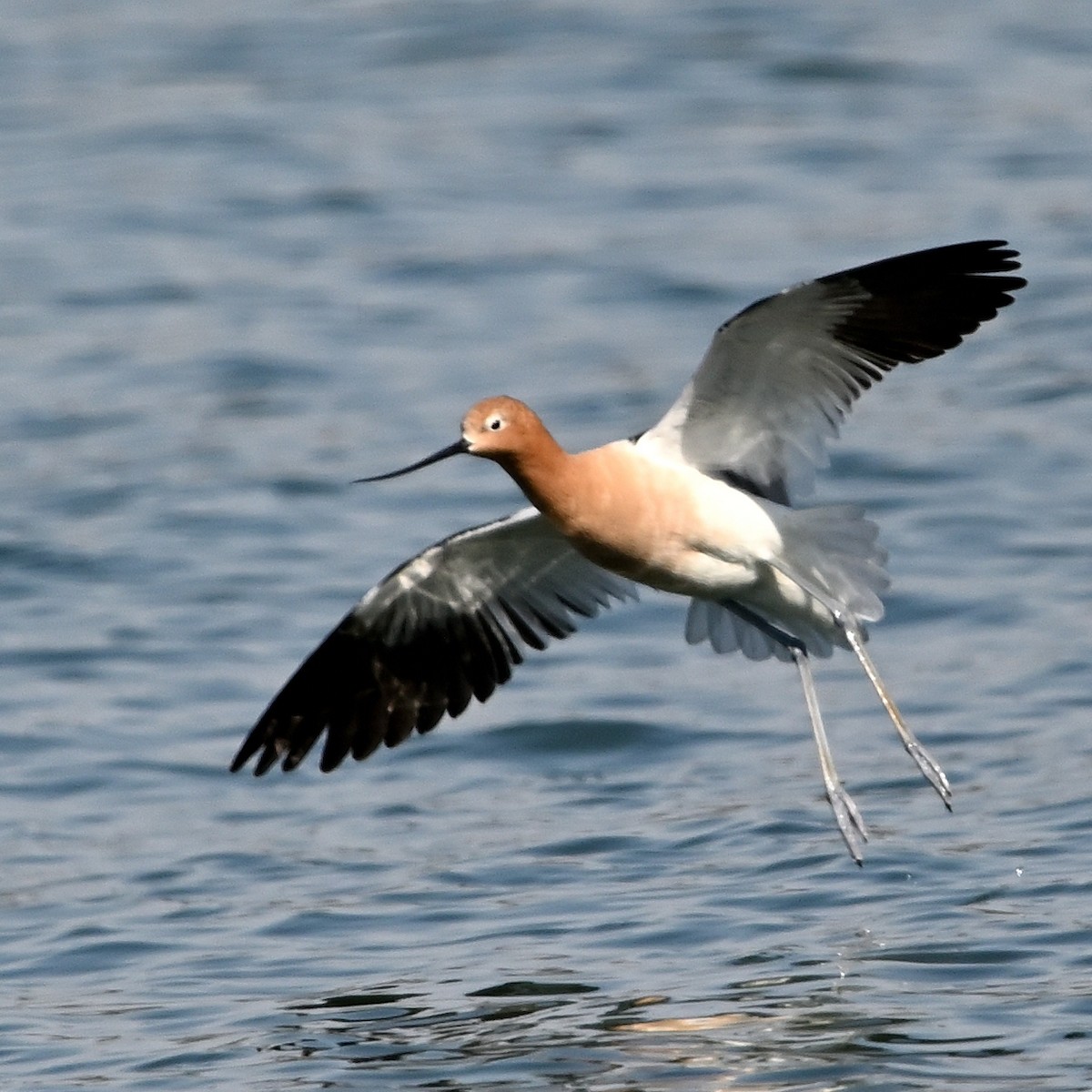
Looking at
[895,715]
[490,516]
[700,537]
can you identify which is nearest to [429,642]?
[700,537]

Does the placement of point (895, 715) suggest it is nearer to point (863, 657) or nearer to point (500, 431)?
point (863, 657)

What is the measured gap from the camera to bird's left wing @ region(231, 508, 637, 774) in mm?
9391

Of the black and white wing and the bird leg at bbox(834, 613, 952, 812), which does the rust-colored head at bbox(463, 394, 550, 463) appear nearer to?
the black and white wing

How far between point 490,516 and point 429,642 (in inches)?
173

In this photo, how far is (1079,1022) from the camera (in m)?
7.82

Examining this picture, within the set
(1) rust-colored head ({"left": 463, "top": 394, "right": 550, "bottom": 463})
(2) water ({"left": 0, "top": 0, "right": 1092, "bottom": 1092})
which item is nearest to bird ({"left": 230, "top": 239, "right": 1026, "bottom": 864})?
(1) rust-colored head ({"left": 463, "top": 394, "right": 550, "bottom": 463})

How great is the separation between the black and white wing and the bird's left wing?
78 cm

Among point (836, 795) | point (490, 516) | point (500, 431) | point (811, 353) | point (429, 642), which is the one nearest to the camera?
point (500, 431)

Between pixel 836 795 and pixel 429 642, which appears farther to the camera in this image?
pixel 429 642

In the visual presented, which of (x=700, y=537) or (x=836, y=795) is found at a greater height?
(x=700, y=537)

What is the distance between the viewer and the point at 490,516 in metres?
14.0

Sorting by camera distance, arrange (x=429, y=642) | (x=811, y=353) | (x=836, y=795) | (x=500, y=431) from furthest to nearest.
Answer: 1. (x=429, y=642)
2. (x=836, y=795)
3. (x=811, y=353)
4. (x=500, y=431)

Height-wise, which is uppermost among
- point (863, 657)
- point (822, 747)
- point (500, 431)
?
point (500, 431)

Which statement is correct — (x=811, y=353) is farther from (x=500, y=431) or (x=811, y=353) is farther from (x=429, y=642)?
(x=429, y=642)
